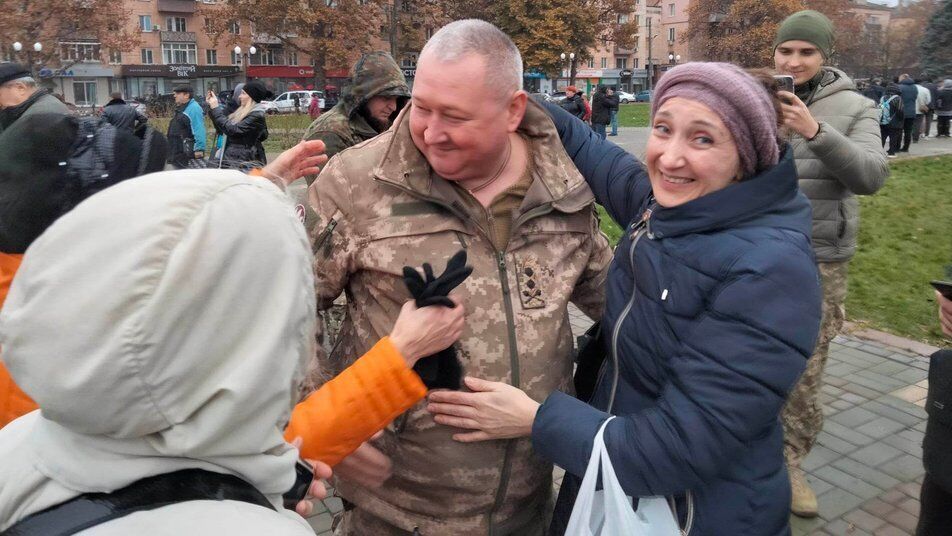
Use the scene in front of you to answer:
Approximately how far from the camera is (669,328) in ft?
5.55

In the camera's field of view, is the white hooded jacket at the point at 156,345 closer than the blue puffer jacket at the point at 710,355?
Yes

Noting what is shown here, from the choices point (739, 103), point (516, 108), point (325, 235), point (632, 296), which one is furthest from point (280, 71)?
point (739, 103)

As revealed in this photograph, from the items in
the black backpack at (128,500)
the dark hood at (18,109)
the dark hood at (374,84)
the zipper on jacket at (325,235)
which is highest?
the dark hood at (374,84)

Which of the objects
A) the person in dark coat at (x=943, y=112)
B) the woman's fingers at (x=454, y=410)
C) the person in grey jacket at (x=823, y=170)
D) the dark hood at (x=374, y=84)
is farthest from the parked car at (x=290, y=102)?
the woman's fingers at (x=454, y=410)

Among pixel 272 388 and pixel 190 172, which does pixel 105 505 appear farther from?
pixel 190 172

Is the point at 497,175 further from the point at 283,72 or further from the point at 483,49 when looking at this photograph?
the point at 283,72

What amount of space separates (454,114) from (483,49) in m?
0.20

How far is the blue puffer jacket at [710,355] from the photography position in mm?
1555

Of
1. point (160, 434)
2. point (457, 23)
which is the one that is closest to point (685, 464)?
point (160, 434)

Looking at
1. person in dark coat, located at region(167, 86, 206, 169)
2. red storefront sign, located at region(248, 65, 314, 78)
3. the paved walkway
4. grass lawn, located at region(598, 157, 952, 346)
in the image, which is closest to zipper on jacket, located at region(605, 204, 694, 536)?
the paved walkway

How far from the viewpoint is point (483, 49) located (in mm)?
2049

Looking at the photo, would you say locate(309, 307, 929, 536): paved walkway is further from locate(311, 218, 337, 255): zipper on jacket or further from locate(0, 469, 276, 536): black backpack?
locate(0, 469, 276, 536): black backpack

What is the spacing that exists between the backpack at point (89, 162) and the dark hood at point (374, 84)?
2.68 metres

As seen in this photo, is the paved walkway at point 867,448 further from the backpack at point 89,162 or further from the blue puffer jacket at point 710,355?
the blue puffer jacket at point 710,355
